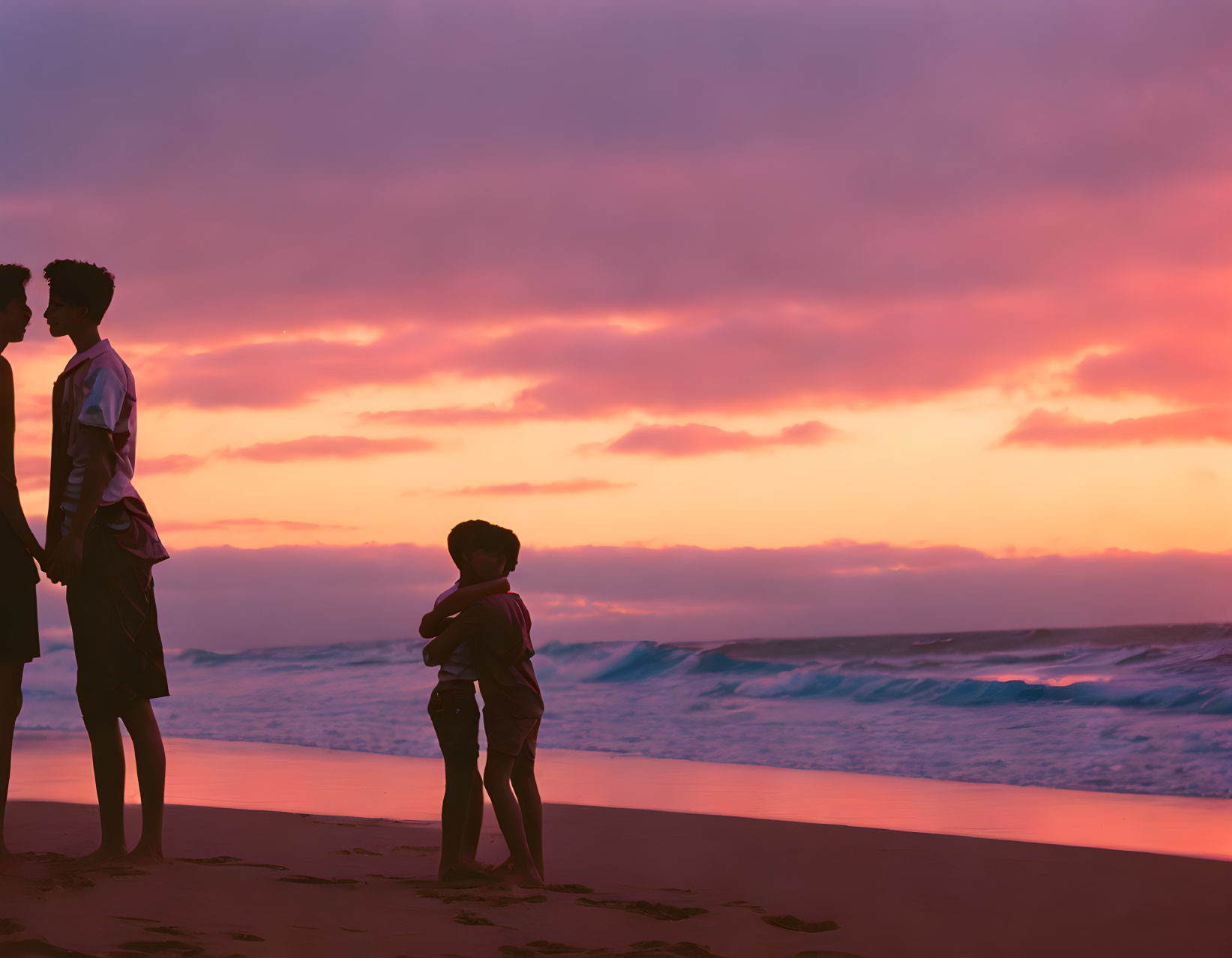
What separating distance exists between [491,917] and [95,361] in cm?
219

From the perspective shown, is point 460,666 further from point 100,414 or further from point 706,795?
point 706,795

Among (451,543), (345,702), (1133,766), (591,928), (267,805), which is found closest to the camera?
(591,928)

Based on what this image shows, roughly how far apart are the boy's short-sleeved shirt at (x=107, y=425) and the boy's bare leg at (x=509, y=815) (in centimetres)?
132

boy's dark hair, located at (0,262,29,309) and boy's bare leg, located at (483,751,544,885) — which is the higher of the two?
boy's dark hair, located at (0,262,29,309)

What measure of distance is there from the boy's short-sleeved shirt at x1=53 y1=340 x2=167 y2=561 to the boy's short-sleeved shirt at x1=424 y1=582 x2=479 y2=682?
1.03 meters

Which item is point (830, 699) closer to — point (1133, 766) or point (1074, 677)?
point (1074, 677)

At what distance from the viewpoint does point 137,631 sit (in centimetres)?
385

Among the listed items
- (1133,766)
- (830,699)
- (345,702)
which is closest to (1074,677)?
(830,699)

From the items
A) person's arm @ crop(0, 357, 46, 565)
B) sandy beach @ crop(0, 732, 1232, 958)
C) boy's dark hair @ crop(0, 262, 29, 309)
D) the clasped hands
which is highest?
boy's dark hair @ crop(0, 262, 29, 309)

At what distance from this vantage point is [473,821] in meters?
4.24

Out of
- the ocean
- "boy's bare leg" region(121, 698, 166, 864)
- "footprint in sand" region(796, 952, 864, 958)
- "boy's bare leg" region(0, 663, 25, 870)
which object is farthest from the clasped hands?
the ocean

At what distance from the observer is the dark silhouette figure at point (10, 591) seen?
370cm

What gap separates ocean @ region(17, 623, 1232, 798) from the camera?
10.1 metres

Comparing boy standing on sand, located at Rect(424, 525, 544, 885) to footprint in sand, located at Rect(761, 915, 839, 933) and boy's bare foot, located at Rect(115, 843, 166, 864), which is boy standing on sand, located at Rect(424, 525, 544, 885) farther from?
boy's bare foot, located at Rect(115, 843, 166, 864)
